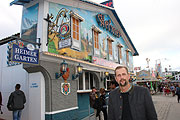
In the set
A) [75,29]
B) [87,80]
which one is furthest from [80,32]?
[87,80]

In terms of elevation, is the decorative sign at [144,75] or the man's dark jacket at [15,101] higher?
the decorative sign at [144,75]

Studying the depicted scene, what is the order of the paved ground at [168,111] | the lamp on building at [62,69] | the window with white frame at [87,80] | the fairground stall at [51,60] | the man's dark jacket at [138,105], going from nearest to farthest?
the man's dark jacket at [138,105] < the fairground stall at [51,60] < the lamp on building at [62,69] < the paved ground at [168,111] < the window with white frame at [87,80]

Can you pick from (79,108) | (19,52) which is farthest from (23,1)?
(79,108)

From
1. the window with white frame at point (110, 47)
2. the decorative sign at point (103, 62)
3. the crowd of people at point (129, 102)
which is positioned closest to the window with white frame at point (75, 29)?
the decorative sign at point (103, 62)

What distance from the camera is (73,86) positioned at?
803 cm

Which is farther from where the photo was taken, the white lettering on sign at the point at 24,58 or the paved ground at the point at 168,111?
the paved ground at the point at 168,111

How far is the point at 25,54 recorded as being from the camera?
222 inches

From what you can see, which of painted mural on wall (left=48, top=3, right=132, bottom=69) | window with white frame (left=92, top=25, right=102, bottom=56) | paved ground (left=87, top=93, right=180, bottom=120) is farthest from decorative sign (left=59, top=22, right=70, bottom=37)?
paved ground (left=87, top=93, right=180, bottom=120)

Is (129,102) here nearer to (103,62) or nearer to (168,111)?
(103,62)

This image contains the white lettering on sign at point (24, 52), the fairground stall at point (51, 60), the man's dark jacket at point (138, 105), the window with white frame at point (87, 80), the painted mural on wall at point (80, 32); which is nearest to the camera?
the man's dark jacket at point (138, 105)

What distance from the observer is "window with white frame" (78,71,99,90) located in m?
9.45

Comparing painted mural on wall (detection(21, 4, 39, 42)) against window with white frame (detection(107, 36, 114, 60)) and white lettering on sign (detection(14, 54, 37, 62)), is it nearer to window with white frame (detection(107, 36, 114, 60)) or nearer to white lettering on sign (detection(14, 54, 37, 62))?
white lettering on sign (detection(14, 54, 37, 62))

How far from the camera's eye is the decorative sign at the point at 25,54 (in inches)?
205

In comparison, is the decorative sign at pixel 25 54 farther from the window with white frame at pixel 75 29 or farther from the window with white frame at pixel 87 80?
the window with white frame at pixel 87 80
